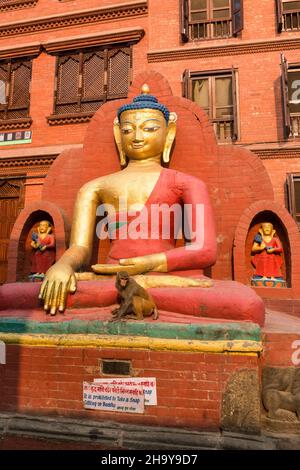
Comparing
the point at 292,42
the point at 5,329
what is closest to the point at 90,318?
the point at 5,329

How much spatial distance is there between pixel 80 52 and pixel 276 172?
7202mm

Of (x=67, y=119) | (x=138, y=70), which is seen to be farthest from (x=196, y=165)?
(x=67, y=119)

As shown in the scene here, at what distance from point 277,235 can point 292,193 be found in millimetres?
5057

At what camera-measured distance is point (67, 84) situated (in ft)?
39.0

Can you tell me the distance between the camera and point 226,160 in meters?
5.61

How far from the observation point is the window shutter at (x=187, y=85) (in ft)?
35.1

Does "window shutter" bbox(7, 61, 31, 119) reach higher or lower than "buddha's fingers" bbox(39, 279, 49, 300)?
higher

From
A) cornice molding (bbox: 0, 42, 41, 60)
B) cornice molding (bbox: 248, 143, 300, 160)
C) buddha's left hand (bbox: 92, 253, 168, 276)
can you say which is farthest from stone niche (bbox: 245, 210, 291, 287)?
cornice molding (bbox: 0, 42, 41, 60)

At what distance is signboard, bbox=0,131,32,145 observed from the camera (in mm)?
11797

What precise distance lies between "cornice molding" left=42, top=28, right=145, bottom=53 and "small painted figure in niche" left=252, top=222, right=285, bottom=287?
8684 mm

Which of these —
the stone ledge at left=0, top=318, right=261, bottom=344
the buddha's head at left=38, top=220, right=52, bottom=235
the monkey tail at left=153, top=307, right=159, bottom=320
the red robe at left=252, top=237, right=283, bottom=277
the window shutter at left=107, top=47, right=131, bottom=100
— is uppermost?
the window shutter at left=107, top=47, right=131, bottom=100

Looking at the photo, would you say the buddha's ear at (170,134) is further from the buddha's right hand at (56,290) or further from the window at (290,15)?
the window at (290,15)

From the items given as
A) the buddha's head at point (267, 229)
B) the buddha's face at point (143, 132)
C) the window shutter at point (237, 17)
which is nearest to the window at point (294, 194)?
the window shutter at point (237, 17)

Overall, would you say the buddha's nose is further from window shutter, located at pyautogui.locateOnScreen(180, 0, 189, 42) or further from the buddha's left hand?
window shutter, located at pyautogui.locateOnScreen(180, 0, 189, 42)
